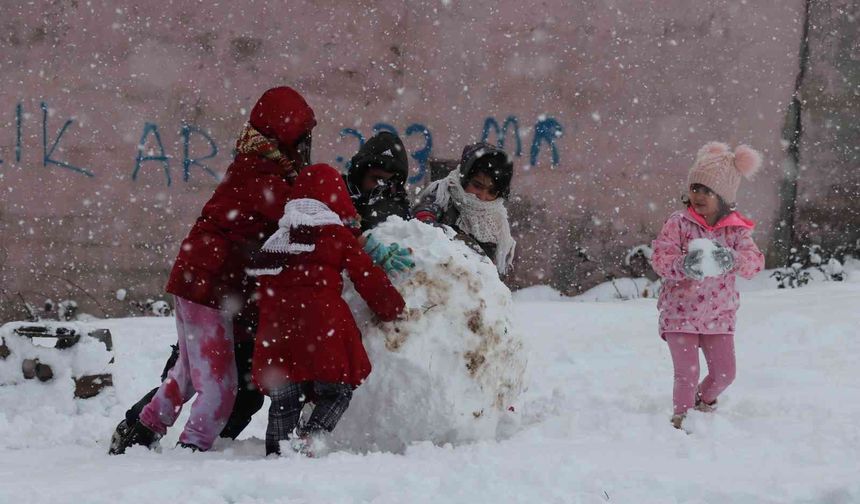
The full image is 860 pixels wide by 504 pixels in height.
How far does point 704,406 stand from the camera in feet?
15.8

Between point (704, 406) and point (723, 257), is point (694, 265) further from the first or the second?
point (704, 406)

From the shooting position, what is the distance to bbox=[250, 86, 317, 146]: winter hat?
12.5 feet

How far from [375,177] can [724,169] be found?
1.80 m

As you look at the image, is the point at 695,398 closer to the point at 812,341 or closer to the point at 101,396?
the point at 812,341

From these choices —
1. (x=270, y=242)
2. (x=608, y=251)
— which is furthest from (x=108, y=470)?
(x=608, y=251)

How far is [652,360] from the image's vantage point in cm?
652

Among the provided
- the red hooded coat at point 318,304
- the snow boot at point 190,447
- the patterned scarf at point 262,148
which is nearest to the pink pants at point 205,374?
the snow boot at point 190,447

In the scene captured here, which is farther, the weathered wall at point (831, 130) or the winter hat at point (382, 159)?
the weathered wall at point (831, 130)

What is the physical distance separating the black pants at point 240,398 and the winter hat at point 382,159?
91cm

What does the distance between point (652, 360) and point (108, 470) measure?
4.23 meters

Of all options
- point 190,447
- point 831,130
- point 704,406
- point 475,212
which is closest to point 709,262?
point 704,406

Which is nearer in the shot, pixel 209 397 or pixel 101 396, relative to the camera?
pixel 209 397

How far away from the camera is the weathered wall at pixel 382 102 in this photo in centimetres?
824

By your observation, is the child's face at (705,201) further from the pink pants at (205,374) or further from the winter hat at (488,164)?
the pink pants at (205,374)
